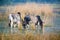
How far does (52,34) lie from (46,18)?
0.62ft

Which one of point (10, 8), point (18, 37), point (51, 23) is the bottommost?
point (18, 37)

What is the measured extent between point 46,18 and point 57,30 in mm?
180

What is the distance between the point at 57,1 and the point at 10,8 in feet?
1.76

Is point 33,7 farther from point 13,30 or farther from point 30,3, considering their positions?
point 13,30

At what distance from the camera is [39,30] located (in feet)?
5.46

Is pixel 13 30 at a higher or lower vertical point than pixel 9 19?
lower

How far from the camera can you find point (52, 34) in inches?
64.9

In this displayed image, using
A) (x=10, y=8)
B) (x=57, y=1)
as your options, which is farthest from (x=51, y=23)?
(x=10, y=8)

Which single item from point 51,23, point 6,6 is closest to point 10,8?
point 6,6

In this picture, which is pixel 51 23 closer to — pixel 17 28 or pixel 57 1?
pixel 57 1

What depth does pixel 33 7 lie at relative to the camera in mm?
1683

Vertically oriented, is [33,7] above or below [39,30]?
above

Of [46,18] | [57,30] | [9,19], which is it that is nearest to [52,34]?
[57,30]

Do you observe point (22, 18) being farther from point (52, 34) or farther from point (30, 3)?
point (52, 34)
